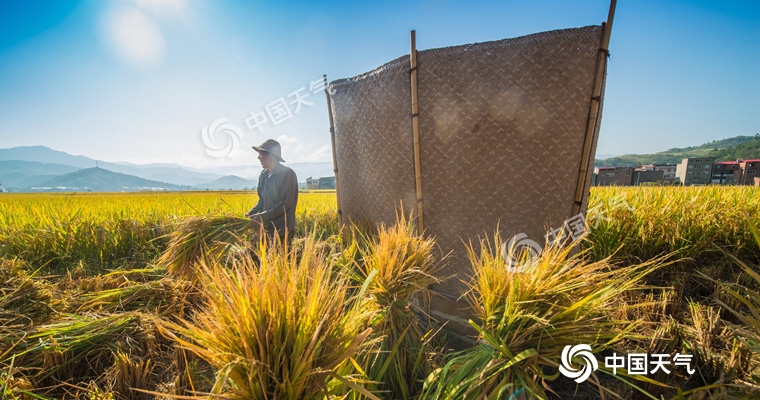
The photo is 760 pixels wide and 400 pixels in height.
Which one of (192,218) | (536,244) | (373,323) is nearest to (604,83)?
(536,244)

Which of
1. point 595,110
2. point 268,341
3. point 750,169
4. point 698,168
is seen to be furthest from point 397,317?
point 698,168

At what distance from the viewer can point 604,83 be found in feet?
7.75

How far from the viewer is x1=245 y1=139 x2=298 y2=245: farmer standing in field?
10.7ft

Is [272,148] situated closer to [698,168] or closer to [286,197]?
[286,197]

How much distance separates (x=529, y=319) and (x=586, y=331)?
0.24 m

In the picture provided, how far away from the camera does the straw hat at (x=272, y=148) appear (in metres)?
3.42

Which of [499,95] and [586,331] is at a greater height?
[499,95]

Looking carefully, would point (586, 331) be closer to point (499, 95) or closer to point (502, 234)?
point (502, 234)

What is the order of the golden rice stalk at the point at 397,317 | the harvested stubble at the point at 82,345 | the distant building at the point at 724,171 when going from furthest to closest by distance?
the distant building at the point at 724,171 → the harvested stubble at the point at 82,345 → the golden rice stalk at the point at 397,317

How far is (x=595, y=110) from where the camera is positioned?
7.55 ft

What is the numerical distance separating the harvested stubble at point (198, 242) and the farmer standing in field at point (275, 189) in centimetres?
32

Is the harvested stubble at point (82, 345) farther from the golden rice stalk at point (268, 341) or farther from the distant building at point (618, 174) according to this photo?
the distant building at point (618, 174)

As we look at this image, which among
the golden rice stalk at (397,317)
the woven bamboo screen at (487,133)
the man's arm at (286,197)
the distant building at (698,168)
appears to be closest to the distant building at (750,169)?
the distant building at (698,168)

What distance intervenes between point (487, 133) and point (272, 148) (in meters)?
2.38
